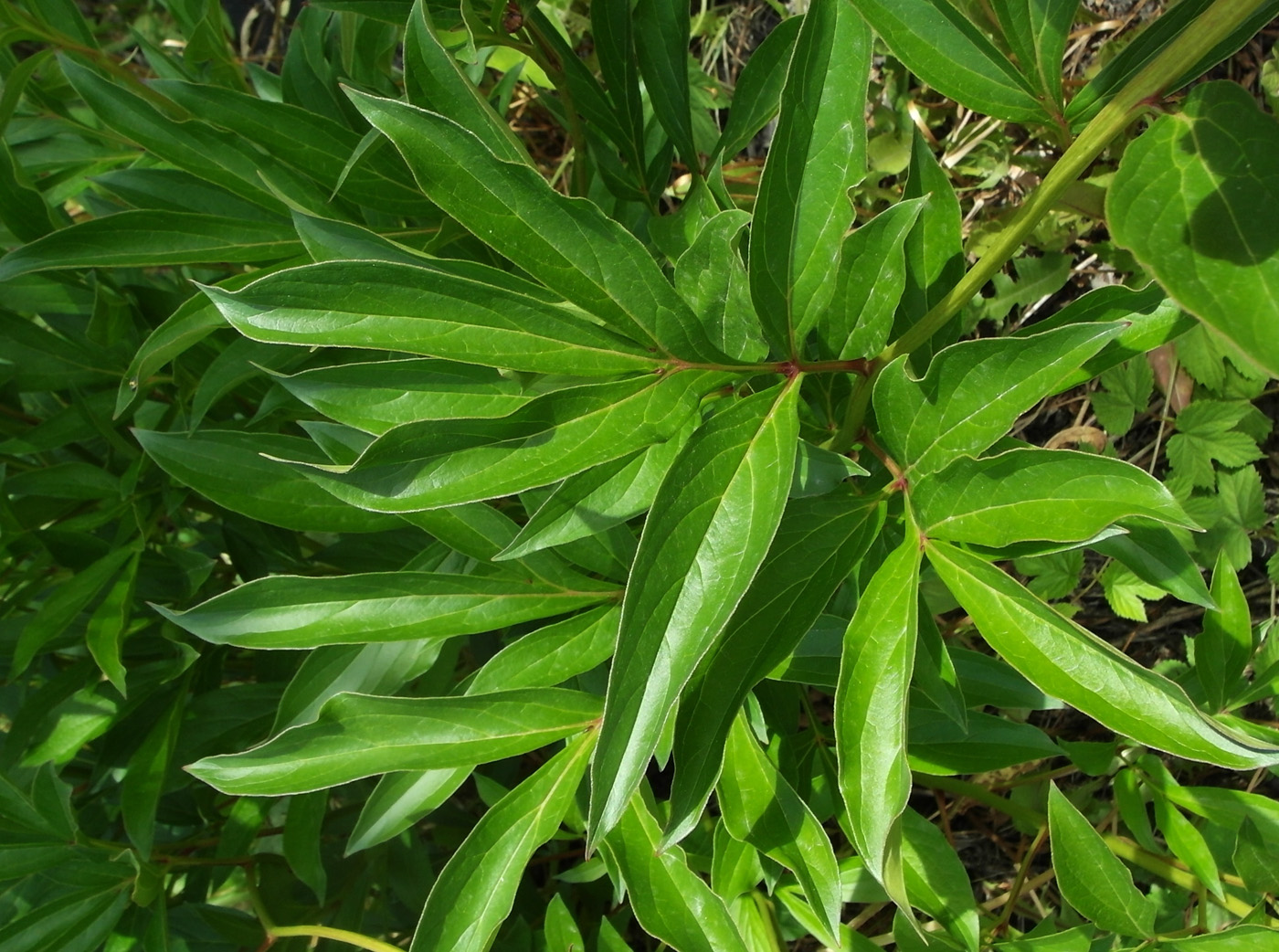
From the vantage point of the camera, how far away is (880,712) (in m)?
0.64

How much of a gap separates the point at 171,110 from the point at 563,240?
0.65 meters

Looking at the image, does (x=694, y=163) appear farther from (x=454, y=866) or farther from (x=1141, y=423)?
(x=1141, y=423)

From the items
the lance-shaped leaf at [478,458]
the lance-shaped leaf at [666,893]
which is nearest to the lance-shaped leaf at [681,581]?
the lance-shaped leaf at [478,458]

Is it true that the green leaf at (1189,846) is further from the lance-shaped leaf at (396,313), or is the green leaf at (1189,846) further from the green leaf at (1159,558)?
the lance-shaped leaf at (396,313)

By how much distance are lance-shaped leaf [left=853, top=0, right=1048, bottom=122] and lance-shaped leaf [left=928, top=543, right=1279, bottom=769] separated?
0.34 metres

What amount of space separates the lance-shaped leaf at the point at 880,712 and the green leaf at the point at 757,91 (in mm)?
593

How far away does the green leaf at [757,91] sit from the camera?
3.50ft

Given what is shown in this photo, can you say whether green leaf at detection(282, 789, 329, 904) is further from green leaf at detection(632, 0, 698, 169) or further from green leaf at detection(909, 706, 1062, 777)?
green leaf at detection(632, 0, 698, 169)

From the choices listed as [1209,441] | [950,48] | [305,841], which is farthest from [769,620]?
[1209,441]

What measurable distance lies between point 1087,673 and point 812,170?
379 mm

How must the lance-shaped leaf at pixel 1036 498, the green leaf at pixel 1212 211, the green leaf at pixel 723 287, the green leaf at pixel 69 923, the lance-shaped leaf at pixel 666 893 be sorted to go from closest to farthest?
the green leaf at pixel 1212 211 → the lance-shaped leaf at pixel 1036 498 → the green leaf at pixel 723 287 → the lance-shaped leaf at pixel 666 893 → the green leaf at pixel 69 923

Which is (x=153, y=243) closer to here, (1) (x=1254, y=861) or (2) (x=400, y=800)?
(2) (x=400, y=800)

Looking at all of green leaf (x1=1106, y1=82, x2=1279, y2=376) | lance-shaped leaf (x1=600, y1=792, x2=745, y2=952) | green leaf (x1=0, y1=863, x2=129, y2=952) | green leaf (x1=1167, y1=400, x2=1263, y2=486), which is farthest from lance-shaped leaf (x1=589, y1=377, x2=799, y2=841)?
green leaf (x1=1167, y1=400, x2=1263, y2=486)

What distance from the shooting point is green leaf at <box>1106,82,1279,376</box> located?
46 centimetres
